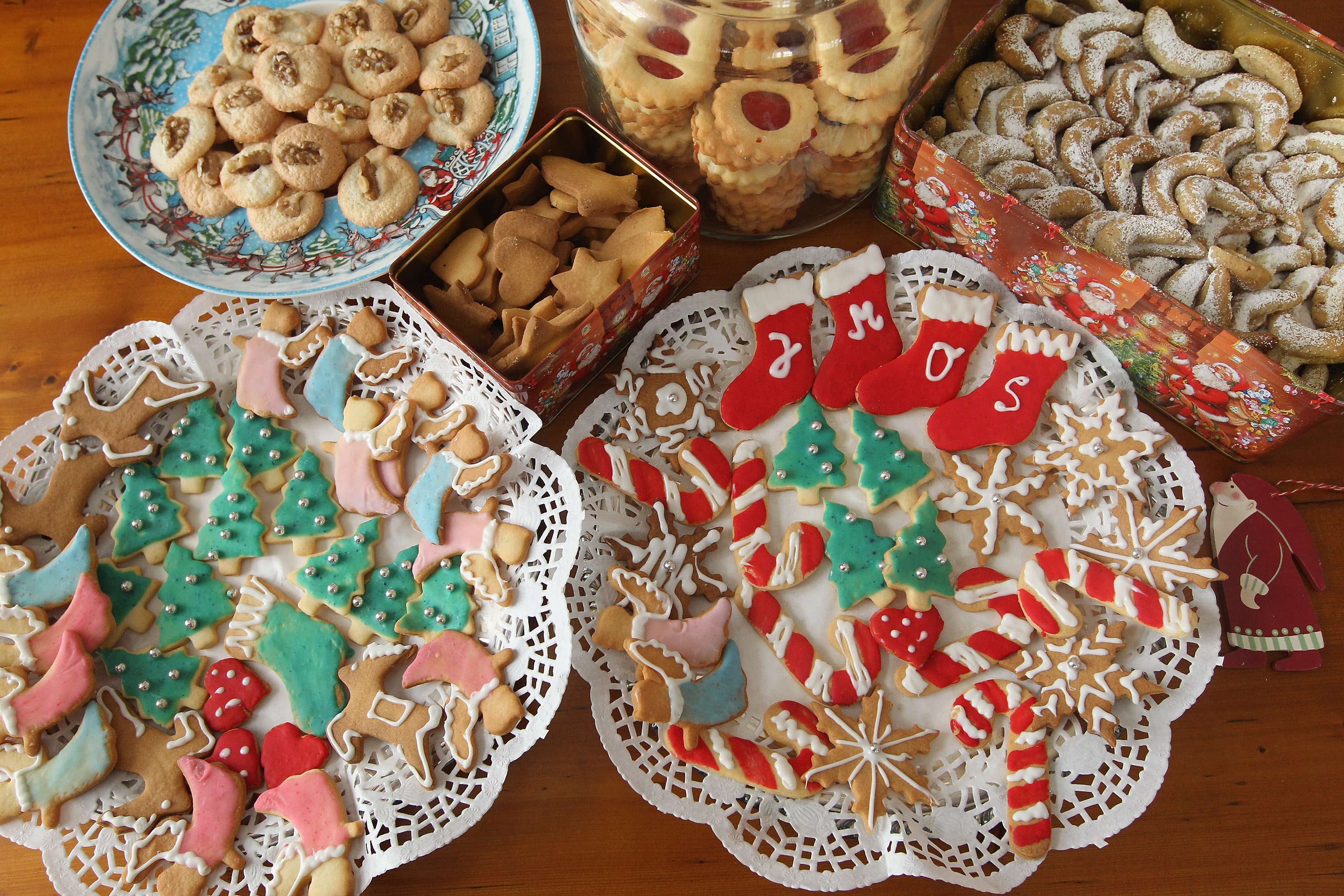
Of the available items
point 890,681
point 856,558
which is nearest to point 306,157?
point 856,558

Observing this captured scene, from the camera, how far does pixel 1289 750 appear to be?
0.94 meters

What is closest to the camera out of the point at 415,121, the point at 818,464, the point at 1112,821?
the point at 1112,821

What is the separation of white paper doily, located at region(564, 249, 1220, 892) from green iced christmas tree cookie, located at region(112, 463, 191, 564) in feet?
1.43

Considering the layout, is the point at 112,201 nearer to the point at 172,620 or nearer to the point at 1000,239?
the point at 172,620

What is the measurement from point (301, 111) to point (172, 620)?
0.62 meters

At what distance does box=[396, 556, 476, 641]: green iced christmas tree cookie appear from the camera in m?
0.94

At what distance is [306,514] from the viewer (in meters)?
0.99

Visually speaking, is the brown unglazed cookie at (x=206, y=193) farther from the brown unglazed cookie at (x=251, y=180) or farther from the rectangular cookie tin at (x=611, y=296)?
the rectangular cookie tin at (x=611, y=296)

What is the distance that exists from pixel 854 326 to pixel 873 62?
28cm

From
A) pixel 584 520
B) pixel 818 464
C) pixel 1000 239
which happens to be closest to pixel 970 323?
pixel 1000 239

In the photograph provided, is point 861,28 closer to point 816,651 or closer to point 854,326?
point 854,326

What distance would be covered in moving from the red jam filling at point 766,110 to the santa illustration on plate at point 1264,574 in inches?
24.7

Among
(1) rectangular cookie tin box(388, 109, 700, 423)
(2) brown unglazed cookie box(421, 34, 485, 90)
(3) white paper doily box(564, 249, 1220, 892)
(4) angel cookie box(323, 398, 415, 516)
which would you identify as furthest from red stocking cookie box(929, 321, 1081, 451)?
(2) brown unglazed cookie box(421, 34, 485, 90)

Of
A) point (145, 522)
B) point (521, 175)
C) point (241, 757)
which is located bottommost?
point (241, 757)
